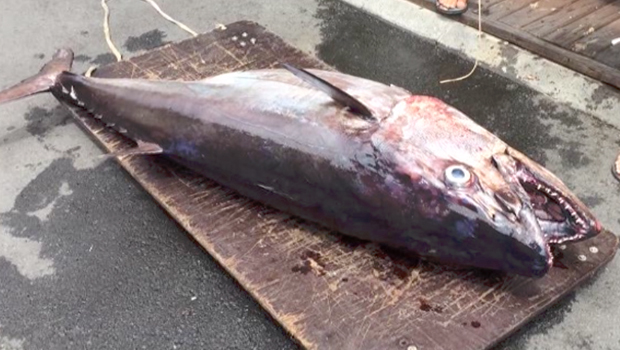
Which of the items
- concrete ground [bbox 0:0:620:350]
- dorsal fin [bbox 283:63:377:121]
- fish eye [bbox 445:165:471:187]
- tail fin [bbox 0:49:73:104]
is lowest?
concrete ground [bbox 0:0:620:350]

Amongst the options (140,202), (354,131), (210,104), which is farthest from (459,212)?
(140,202)

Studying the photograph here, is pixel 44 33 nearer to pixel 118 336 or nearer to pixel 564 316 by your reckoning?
pixel 118 336

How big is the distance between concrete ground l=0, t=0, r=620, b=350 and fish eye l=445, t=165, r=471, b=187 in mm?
799

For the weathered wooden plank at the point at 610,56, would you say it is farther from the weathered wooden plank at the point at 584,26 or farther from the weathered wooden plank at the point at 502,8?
the weathered wooden plank at the point at 502,8

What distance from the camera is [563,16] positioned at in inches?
193

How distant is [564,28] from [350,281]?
2.79 metres

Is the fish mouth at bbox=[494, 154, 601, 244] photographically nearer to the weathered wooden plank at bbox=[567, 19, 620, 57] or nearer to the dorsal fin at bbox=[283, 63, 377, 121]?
the dorsal fin at bbox=[283, 63, 377, 121]

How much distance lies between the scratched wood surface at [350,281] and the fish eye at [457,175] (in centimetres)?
56

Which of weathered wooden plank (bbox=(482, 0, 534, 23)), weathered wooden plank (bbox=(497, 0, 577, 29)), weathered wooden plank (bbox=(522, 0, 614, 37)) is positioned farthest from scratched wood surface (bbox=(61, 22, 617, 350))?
weathered wooden plank (bbox=(482, 0, 534, 23))

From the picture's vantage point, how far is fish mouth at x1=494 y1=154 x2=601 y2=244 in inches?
108

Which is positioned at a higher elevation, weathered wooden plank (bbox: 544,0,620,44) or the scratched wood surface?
weathered wooden plank (bbox: 544,0,620,44)

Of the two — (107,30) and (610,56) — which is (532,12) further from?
(107,30)

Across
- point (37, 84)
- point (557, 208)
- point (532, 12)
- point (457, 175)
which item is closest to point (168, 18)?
point (37, 84)

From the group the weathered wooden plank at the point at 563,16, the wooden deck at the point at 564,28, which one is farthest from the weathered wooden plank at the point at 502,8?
the weathered wooden plank at the point at 563,16
